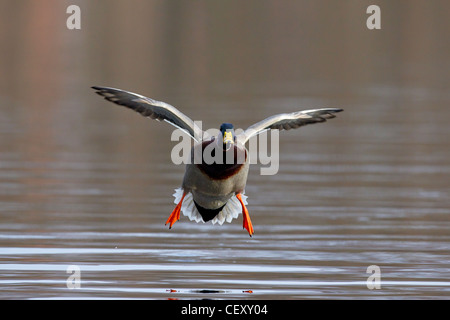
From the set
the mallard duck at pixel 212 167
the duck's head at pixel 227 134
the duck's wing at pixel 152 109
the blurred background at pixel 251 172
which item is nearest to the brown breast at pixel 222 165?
the mallard duck at pixel 212 167

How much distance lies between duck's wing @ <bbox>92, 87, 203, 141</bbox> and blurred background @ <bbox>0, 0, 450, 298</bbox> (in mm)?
1165

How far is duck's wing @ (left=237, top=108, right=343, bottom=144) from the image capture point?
10.8 m

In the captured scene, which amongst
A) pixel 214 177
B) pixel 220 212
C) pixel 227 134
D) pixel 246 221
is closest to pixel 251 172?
pixel 220 212

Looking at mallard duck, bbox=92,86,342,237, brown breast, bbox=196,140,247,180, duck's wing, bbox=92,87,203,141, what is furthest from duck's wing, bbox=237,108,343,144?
duck's wing, bbox=92,87,203,141

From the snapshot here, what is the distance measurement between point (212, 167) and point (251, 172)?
17.6 ft

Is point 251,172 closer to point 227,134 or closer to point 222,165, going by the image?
point 222,165

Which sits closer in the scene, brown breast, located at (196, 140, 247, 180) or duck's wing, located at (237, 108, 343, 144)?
brown breast, located at (196, 140, 247, 180)

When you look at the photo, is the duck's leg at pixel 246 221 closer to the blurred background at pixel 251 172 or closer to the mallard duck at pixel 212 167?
the mallard duck at pixel 212 167

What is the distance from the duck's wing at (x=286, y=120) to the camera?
1079 cm

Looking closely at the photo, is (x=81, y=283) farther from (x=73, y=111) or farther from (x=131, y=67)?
(x=131, y=67)

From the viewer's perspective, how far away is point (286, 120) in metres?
11.3

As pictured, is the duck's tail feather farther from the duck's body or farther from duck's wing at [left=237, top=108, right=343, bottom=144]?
duck's wing at [left=237, top=108, right=343, bottom=144]
